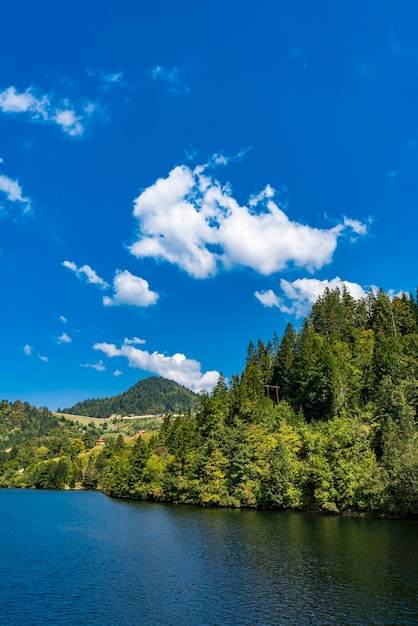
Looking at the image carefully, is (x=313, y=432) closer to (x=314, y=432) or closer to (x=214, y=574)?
(x=314, y=432)

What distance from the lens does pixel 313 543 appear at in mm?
53281

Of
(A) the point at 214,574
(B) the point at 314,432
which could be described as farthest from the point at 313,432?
(A) the point at 214,574

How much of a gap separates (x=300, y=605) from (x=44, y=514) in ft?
266

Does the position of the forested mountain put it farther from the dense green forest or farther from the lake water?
the lake water

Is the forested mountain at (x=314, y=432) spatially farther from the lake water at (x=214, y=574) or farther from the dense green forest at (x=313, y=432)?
the lake water at (x=214, y=574)

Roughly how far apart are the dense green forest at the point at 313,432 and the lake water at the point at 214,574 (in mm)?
10428

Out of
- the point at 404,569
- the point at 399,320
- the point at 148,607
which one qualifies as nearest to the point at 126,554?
the point at 148,607

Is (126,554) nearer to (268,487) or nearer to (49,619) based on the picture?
(49,619)

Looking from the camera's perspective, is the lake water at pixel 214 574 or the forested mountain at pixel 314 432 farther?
the forested mountain at pixel 314 432

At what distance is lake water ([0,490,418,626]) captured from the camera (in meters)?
31.4

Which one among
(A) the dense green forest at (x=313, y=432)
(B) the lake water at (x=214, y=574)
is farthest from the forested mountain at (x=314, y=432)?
(B) the lake water at (x=214, y=574)

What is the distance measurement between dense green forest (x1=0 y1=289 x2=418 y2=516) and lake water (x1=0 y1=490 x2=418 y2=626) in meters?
10.4

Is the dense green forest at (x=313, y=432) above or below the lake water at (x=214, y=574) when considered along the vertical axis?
above

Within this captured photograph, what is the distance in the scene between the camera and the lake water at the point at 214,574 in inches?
1236
